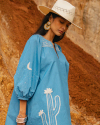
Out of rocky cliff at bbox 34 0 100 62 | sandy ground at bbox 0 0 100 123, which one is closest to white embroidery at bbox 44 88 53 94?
sandy ground at bbox 0 0 100 123

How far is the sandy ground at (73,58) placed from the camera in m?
4.35

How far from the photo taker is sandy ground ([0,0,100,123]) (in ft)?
14.3

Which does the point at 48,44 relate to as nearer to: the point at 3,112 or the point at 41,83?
the point at 41,83

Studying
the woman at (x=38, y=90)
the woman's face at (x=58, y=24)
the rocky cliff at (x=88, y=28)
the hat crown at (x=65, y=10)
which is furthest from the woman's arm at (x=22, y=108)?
the rocky cliff at (x=88, y=28)

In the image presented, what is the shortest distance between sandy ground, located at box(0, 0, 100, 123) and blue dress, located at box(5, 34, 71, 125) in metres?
3.23

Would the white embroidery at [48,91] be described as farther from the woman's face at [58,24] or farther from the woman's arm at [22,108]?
the woman's face at [58,24]

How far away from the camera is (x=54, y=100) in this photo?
118 cm

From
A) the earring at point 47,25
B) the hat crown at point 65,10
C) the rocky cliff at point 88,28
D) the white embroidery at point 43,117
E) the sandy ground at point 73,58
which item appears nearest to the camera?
the white embroidery at point 43,117

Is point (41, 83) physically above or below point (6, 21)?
below

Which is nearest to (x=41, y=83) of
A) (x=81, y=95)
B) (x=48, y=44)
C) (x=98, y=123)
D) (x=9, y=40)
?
(x=48, y=44)

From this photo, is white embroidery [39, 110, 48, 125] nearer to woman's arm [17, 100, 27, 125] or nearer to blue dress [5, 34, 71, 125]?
blue dress [5, 34, 71, 125]

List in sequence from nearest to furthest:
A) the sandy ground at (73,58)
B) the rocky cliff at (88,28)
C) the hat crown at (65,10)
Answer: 1. the hat crown at (65,10)
2. the sandy ground at (73,58)
3. the rocky cliff at (88,28)

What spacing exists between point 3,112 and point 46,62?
2267mm

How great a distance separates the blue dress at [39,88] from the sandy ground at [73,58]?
3.23m
